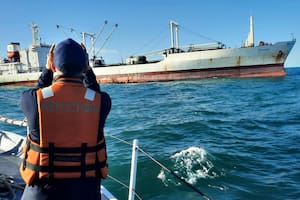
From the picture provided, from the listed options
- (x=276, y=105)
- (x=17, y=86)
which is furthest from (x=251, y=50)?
(x=17, y=86)

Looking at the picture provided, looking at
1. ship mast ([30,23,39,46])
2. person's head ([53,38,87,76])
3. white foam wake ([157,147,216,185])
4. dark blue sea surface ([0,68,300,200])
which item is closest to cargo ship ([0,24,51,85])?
ship mast ([30,23,39,46])

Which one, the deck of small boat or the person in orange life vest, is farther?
the deck of small boat

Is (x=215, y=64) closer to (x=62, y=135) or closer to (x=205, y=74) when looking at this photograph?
(x=205, y=74)

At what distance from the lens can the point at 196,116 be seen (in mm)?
16016

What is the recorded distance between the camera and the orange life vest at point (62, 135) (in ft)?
7.50

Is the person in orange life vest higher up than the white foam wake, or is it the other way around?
the person in orange life vest

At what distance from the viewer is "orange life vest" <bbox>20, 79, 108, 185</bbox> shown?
2285 millimetres

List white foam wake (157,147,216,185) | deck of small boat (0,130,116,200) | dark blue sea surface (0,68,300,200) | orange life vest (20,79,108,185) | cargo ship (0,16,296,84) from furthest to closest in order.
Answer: cargo ship (0,16,296,84)
white foam wake (157,147,216,185)
dark blue sea surface (0,68,300,200)
deck of small boat (0,130,116,200)
orange life vest (20,79,108,185)

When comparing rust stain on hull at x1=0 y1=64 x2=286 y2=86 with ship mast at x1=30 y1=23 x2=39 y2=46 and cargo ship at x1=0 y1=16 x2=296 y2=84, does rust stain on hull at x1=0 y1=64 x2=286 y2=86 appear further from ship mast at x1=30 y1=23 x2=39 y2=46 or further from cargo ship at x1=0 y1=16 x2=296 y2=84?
ship mast at x1=30 y1=23 x2=39 y2=46

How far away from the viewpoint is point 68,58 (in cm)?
236

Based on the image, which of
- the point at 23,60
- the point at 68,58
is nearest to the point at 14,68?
the point at 23,60

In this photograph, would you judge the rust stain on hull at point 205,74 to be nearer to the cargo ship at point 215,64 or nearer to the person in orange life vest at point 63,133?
the cargo ship at point 215,64

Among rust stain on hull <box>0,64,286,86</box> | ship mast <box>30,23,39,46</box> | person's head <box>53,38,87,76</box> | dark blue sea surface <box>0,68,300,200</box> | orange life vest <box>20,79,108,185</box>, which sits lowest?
dark blue sea surface <box>0,68,300,200</box>

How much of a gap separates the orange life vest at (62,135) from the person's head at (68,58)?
0.34 ft
